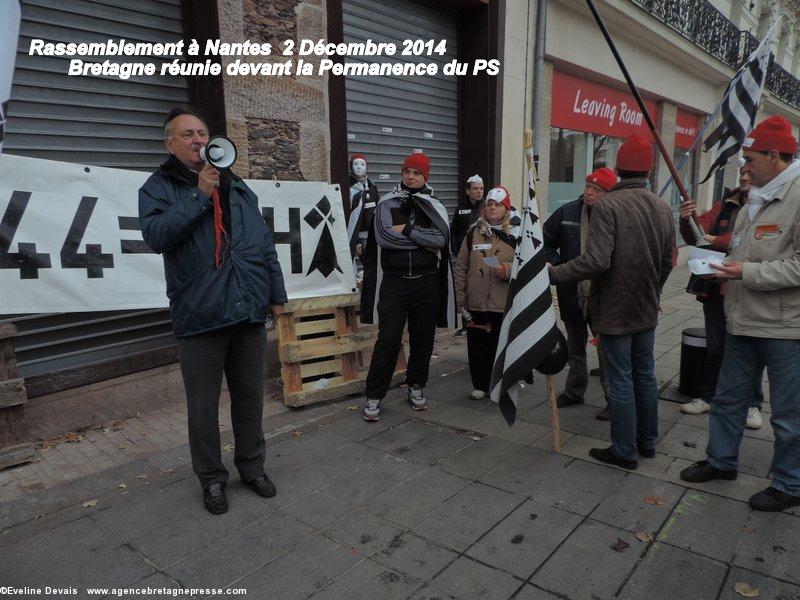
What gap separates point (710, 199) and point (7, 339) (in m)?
19.8

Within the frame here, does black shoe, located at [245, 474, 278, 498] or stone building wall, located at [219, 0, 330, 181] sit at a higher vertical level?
stone building wall, located at [219, 0, 330, 181]

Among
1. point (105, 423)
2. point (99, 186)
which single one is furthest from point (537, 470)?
point (99, 186)

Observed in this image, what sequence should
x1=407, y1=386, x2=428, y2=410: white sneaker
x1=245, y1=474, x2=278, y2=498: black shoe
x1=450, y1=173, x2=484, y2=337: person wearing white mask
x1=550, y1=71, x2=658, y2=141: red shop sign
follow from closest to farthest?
1. x1=245, y1=474, x2=278, y2=498: black shoe
2. x1=407, y1=386, x2=428, y2=410: white sneaker
3. x1=450, y1=173, x2=484, y2=337: person wearing white mask
4. x1=550, y1=71, x2=658, y2=141: red shop sign

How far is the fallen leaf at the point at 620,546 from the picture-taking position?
2.75 meters

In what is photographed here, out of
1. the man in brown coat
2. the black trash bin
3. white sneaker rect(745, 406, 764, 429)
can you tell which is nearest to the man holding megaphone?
the man in brown coat

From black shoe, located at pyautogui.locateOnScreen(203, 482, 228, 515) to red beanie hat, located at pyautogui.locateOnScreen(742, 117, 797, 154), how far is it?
3527 mm

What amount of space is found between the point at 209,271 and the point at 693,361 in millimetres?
4081

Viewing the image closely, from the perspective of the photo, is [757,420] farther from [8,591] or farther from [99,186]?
[99,186]

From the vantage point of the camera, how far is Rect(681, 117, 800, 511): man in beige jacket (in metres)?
2.93

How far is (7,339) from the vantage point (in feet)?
12.3

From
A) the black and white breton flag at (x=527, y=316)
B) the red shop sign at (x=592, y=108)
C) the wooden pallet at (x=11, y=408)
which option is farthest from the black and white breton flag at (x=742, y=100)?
the red shop sign at (x=592, y=108)

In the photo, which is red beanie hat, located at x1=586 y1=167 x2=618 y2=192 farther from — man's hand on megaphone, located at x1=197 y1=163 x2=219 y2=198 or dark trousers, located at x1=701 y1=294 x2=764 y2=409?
man's hand on megaphone, located at x1=197 y1=163 x2=219 y2=198

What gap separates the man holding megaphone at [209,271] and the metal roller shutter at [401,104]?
3.96m

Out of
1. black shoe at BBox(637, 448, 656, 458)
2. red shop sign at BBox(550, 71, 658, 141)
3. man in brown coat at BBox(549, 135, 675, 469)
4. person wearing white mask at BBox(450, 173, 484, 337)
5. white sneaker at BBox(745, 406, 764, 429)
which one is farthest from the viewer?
red shop sign at BBox(550, 71, 658, 141)
